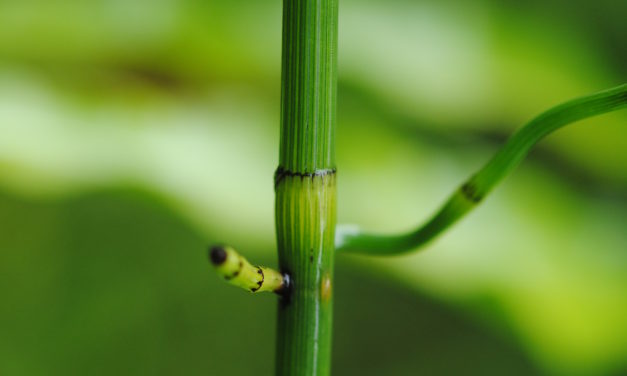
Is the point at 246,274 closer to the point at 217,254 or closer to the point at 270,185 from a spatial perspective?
the point at 217,254

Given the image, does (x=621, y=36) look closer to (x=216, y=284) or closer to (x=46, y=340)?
(x=216, y=284)

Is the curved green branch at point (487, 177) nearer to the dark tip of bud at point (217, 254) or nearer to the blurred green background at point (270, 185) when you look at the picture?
the dark tip of bud at point (217, 254)

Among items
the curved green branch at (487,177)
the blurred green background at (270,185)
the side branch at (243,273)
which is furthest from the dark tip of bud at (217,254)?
the blurred green background at (270,185)

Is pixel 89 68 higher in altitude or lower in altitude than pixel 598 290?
higher

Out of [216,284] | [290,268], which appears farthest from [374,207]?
[290,268]

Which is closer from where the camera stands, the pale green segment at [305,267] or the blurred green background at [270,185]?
the pale green segment at [305,267]

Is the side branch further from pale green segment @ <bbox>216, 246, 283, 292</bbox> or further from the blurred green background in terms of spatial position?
the blurred green background

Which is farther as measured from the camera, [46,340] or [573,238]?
[573,238]
